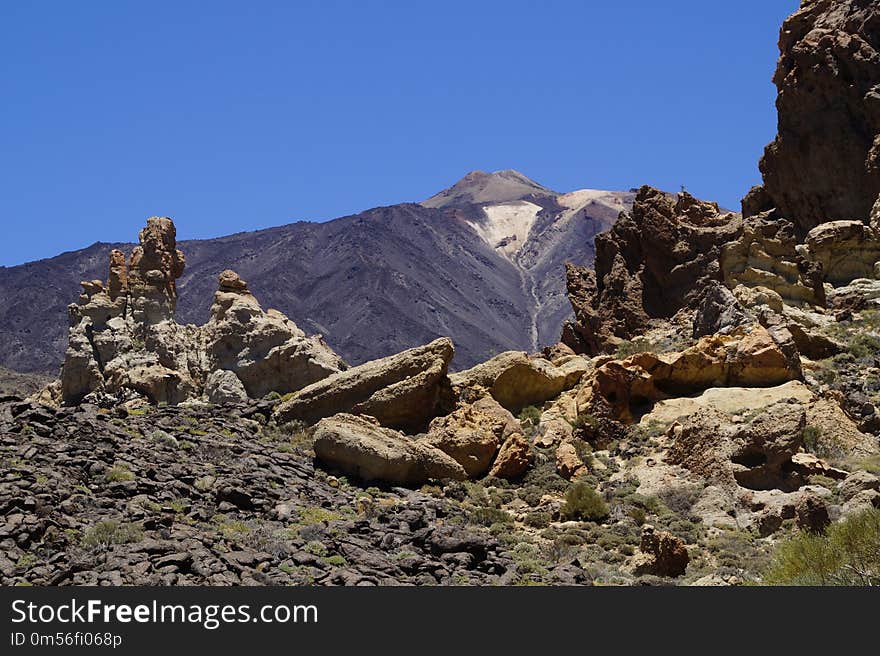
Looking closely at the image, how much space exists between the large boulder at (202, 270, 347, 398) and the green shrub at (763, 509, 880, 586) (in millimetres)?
16897

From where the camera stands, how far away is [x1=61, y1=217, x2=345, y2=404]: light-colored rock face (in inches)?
1220

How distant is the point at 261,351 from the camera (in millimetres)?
31297

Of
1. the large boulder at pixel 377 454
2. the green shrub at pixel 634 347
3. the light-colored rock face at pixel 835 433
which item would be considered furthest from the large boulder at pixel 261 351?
the light-colored rock face at pixel 835 433

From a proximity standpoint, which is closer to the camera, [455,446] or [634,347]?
[455,446]

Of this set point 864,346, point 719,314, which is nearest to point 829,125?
point 719,314

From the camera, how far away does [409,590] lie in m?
12.2

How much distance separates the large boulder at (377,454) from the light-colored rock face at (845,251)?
1987cm

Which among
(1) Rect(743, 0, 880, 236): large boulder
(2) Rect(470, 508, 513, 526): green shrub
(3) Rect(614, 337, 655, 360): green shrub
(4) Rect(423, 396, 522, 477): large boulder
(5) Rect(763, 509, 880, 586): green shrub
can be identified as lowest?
(5) Rect(763, 509, 880, 586): green shrub

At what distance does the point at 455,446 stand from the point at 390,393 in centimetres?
232

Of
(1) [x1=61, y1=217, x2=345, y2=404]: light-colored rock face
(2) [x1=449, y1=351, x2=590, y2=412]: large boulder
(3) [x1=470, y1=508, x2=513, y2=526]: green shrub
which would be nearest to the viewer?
(3) [x1=470, y1=508, x2=513, y2=526]: green shrub

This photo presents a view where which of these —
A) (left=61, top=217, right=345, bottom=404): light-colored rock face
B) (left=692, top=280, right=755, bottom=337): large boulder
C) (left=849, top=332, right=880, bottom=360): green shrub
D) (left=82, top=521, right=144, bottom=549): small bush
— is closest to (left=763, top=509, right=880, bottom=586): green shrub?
(left=82, top=521, right=144, bottom=549): small bush

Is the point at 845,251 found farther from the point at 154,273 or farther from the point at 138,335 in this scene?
the point at 138,335

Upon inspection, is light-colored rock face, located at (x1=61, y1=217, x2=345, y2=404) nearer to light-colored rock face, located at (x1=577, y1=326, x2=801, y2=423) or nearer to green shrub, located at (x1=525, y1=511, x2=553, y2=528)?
light-colored rock face, located at (x1=577, y1=326, x2=801, y2=423)

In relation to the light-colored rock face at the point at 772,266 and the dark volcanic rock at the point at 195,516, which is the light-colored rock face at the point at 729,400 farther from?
the light-colored rock face at the point at 772,266
